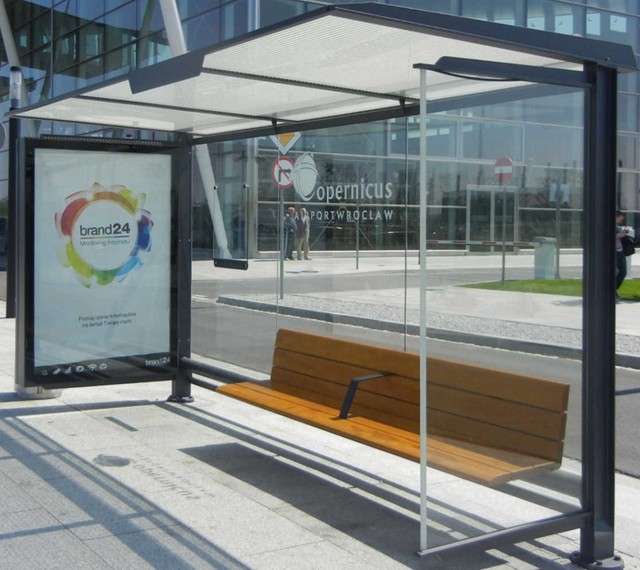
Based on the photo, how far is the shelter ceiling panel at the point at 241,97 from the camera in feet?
17.9

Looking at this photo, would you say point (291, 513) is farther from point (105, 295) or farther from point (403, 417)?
point (105, 295)

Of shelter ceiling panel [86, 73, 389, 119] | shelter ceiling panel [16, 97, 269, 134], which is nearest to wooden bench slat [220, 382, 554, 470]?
shelter ceiling panel [86, 73, 389, 119]

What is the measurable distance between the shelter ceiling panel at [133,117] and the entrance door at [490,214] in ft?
9.72

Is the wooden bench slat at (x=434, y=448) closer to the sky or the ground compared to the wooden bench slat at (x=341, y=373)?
closer to the ground

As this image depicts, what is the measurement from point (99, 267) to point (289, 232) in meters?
1.86

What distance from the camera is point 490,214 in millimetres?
4203

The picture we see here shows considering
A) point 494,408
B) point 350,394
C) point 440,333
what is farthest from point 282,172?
point 494,408

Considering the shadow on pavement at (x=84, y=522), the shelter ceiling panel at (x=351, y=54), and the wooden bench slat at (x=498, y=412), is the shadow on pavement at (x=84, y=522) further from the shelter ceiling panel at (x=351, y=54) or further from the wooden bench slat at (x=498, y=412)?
the shelter ceiling panel at (x=351, y=54)

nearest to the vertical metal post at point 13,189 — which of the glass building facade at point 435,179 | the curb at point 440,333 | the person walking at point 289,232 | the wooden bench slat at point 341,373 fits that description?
the glass building facade at point 435,179

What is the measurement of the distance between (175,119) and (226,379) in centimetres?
208

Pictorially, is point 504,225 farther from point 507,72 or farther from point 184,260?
point 184,260

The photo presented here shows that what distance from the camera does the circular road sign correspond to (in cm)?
409

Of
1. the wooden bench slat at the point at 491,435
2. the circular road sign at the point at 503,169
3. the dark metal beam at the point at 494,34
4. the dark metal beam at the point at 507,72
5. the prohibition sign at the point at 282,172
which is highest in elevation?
the dark metal beam at the point at 494,34

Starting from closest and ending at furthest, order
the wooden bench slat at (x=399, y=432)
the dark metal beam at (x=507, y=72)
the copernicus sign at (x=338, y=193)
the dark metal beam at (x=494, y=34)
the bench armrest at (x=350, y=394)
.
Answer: the dark metal beam at (x=494, y=34)
the dark metal beam at (x=507, y=72)
the wooden bench slat at (x=399, y=432)
the bench armrest at (x=350, y=394)
the copernicus sign at (x=338, y=193)
